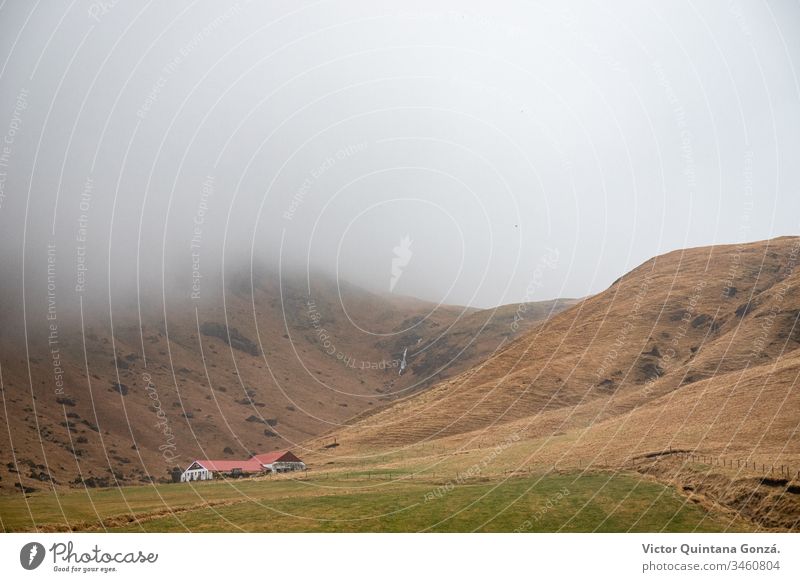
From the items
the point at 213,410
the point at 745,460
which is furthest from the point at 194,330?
the point at 745,460

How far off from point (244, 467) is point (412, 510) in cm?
3881

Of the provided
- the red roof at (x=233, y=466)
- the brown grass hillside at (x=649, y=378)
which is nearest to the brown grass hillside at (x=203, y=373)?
the red roof at (x=233, y=466)

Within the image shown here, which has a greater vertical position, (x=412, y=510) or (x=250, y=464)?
(x=412, y=510)

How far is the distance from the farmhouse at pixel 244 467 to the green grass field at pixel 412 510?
2275 cm

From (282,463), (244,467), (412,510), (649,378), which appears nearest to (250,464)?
(244,467)

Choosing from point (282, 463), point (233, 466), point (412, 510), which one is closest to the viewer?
point (412, 510)

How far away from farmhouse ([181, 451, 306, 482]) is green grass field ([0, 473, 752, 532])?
22.7 metres

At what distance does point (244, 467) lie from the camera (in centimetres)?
7331

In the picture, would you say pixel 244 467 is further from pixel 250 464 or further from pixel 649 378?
pixel 649 378

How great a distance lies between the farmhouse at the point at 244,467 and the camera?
7088cm

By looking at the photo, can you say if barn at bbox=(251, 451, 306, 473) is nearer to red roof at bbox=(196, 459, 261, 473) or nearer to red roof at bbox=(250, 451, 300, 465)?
red roof at bbox=(250, 451, 300, 465)

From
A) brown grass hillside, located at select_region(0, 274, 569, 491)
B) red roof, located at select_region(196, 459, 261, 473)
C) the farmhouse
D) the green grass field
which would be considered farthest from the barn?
the green grass field

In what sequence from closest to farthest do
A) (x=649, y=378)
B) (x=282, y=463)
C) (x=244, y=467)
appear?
(x=282, y=463) → (x=244, y=467) → (x=649, y=378)

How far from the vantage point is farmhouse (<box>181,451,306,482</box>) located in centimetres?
7088
